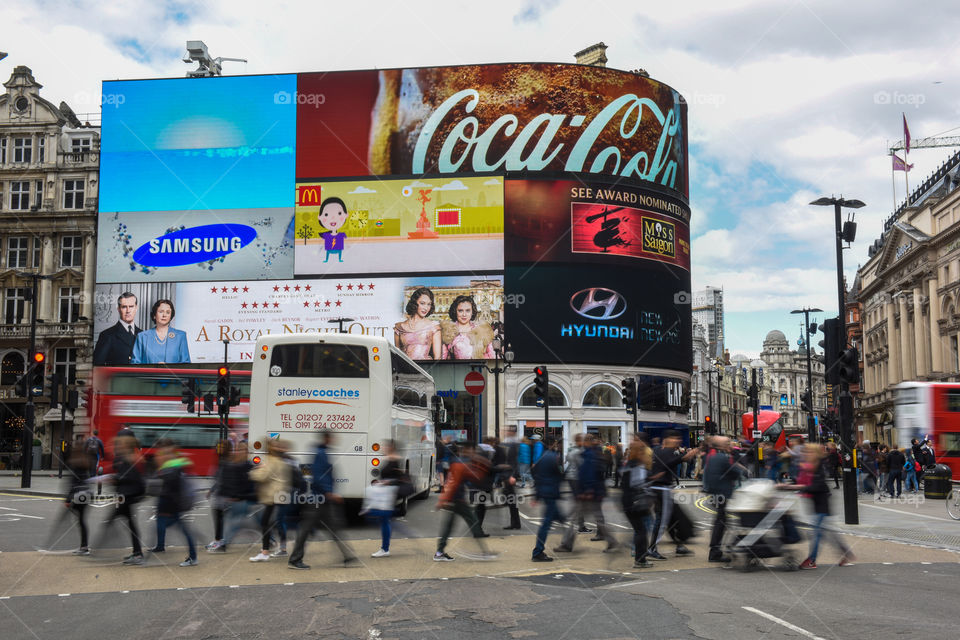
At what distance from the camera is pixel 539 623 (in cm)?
876

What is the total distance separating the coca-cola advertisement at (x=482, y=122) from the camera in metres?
54.7

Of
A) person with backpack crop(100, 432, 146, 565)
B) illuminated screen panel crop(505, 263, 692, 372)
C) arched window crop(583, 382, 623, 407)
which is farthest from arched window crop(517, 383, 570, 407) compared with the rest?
person with backpack crop(100, 432, 146, 565)

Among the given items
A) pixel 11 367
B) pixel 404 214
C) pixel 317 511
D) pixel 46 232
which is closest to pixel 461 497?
pixel 317 511

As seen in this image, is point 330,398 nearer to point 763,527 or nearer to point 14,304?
point 763,527

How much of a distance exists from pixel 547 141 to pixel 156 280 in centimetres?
2493

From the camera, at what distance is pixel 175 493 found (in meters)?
12.7

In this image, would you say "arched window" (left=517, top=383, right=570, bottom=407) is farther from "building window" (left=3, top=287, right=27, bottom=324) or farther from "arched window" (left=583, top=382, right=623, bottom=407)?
"building window" (left=3, top=287, right=27, bottom=324)

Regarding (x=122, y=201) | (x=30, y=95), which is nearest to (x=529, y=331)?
(x=122, y=201)

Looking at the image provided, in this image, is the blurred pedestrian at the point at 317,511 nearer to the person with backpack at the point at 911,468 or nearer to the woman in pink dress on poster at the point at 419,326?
the person with backpack at the point at 911,468

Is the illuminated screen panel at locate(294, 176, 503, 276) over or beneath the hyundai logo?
over

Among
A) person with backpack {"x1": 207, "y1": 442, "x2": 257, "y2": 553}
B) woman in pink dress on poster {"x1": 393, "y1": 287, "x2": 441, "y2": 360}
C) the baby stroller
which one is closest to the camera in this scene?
the baby stroller

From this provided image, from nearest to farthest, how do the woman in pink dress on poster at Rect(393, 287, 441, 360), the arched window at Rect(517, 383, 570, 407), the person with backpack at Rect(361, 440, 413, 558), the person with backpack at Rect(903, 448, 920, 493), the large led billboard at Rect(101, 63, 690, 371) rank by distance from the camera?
the person with backpack at Rect(361, 440, 413, 558)
the person with backpack at Rect(903, 448, 920, 493)
the woman in pink dress on poster at Rect(393, 287, 441, 360)
the large led billboard at Rect(101, 63, 690, 371)
the arched window at Rect(517, 383, 570, 407)

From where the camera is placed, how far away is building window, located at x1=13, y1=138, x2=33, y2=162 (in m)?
58.0

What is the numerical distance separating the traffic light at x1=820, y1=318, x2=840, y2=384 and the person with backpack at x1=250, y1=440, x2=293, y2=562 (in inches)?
425
